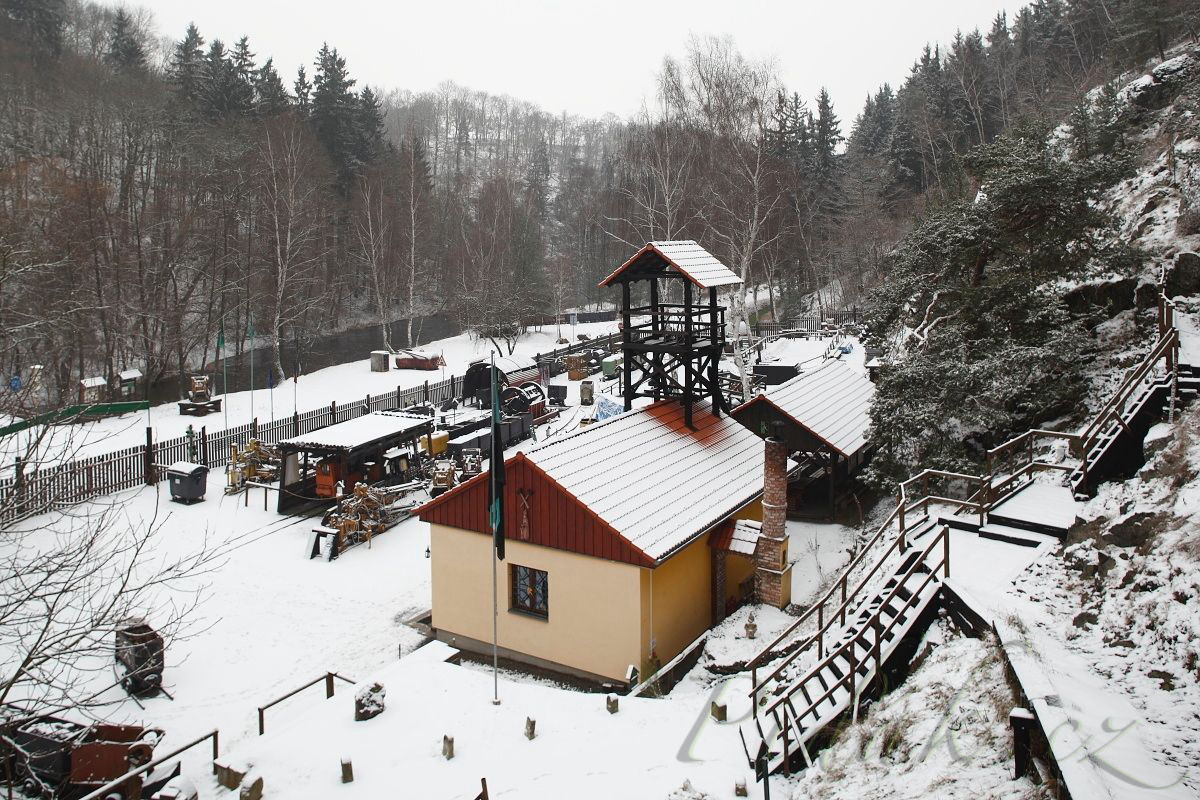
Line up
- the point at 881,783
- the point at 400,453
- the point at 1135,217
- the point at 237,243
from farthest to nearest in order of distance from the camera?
1. the point at 237,243
2. the point at 400,453
3. the point at 1135,217
4. the point at 881,783

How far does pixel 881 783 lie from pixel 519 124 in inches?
5028

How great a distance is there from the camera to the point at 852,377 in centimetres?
2511

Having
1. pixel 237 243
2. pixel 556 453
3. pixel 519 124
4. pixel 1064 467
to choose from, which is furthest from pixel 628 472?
pixel 519 124

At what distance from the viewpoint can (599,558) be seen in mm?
13031

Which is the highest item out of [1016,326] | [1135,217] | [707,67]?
[707,67]

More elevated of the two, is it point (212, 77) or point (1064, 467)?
point (212, 77)

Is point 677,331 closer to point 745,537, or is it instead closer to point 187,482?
point 745,537

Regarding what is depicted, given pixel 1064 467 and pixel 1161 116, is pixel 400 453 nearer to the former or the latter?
pixel 1064 467

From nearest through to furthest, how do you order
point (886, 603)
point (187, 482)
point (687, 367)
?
point (886, 603)
point (687, 367)
point (187, 482)

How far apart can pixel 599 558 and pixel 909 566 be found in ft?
15.5

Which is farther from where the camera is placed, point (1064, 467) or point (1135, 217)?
→ point (1135, 217)

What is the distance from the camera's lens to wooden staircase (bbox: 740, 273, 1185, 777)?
29.5ft

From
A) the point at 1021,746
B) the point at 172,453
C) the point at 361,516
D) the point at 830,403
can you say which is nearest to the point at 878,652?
the point at 1021,746

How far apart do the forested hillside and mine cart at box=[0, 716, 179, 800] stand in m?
14.1
